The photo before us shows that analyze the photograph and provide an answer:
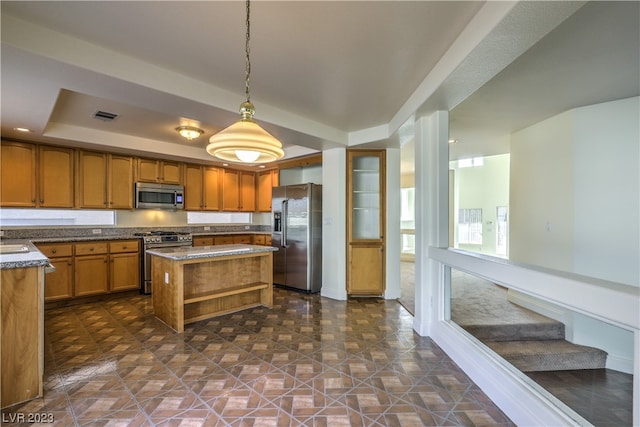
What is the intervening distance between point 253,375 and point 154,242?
11.2 feet

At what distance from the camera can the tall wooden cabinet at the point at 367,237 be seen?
4.41m

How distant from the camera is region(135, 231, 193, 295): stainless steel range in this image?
15.0 feet

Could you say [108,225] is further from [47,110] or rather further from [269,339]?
[269,339]

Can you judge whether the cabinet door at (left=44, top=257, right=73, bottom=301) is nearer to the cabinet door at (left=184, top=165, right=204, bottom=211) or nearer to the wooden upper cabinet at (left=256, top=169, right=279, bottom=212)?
the cabinet door at (left=184, top=165, right=204, bottom=211)

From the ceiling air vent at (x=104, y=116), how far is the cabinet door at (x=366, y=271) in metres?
3.60

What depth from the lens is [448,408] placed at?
185cm

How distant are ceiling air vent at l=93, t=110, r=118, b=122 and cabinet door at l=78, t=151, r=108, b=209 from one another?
3.68ft

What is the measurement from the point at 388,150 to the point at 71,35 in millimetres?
3736

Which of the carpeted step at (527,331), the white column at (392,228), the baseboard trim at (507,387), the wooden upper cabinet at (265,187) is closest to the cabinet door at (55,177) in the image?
the wooden upper cabinet at (265,187)

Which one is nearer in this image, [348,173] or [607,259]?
[607,259]

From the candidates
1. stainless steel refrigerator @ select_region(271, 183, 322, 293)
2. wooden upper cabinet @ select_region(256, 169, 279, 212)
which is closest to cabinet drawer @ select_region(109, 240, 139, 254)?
stainless steel refrigerator @ select_region(271, 183, 322, 293)

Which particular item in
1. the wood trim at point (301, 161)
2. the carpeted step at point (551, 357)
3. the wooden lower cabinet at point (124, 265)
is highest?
the wood trim at point (301, 161)

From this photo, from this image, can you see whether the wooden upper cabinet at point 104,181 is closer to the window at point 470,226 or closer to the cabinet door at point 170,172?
the cabinet door at point 170,172

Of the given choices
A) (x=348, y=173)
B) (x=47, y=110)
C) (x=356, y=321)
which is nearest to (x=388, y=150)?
(x=348, y=173)
